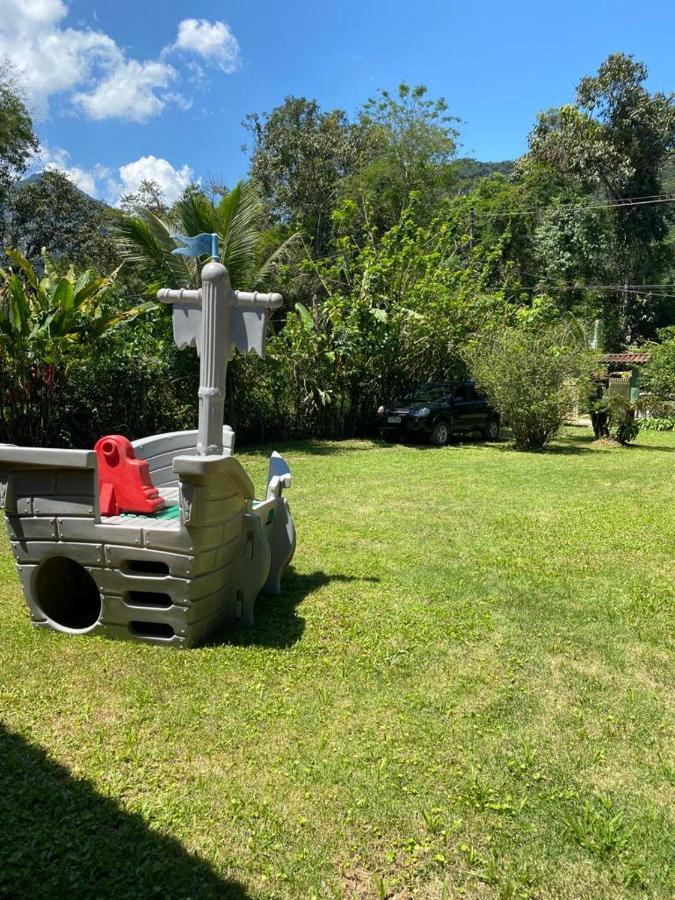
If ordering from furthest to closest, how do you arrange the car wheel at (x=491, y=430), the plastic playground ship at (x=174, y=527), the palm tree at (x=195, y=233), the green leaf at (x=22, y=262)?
the car wheel at (x=491, y=430) → the palm tree at (x=195, y=233) → the green leaf at (x=22, y=262) → the plastic playground ship at (x=174, y=527)

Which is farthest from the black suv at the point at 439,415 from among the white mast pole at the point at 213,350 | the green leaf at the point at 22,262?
the white mast pole at the point at 213,350

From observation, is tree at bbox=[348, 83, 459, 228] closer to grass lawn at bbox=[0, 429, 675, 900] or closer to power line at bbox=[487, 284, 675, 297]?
power line at bbox=[487, 284, 675, 297]

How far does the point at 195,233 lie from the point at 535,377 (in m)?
7.55

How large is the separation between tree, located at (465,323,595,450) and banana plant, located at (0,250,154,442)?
7.37 m

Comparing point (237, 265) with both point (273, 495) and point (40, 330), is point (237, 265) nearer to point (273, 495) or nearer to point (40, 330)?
point (40, 330)

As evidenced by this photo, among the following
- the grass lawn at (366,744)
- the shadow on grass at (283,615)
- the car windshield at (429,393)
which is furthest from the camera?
the car windshield at (429,393)

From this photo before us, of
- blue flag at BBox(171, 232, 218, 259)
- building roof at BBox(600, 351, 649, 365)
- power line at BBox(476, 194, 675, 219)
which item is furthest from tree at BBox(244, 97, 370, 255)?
blue flag at BBox(171, 232, 218, 259)

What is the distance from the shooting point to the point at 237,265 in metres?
12.4

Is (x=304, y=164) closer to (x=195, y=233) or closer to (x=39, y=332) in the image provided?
(x=195, y=233)

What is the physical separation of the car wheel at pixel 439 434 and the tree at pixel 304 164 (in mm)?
18790

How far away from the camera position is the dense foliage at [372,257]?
12211 millimetres

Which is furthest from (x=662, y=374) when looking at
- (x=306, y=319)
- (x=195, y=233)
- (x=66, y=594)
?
(x=66, y=594)

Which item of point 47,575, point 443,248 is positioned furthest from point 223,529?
point 443,248

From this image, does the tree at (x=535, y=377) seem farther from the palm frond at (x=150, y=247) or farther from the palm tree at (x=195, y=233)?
the palm frond at (x=150, y=247)
